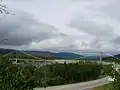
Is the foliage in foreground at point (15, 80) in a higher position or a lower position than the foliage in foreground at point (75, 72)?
higher

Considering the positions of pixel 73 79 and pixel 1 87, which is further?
pixel 73 79

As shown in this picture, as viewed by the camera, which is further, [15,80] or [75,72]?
[75,72]

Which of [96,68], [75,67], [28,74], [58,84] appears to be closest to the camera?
[28,74]

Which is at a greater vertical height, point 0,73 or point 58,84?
point 0,73

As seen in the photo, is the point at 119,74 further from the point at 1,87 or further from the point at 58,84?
the point at 58,84

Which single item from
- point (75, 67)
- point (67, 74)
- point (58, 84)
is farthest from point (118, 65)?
point (75, 67)

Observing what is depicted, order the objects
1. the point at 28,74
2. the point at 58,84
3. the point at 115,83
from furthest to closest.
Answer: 1. the point at 58,84
2. the point at 115,83
3. the point at 28,74

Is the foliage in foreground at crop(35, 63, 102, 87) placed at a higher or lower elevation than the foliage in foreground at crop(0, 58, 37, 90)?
lower

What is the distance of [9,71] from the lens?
969 cm

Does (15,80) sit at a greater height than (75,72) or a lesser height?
greater

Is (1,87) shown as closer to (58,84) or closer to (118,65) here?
(118,65)

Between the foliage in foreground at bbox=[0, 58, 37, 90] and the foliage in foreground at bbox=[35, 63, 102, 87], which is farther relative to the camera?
the foliage in foreground at bbox=[35, 63, 102, 87]

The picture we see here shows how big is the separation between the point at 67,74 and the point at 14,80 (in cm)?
7446

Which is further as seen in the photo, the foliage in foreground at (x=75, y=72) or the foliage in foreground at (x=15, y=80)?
the foliage in foreground at (x=75, y=72)
